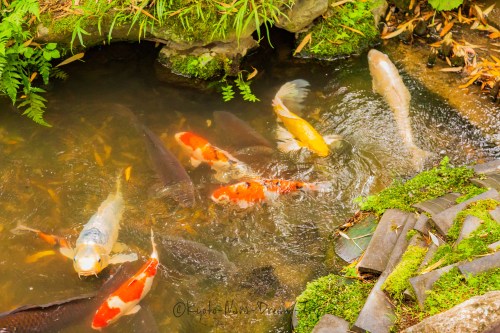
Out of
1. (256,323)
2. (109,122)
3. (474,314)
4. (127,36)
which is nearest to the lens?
(474,314)

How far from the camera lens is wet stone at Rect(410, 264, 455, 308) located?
3.86 meters

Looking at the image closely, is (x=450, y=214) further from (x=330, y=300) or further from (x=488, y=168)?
(x=330, y=300)

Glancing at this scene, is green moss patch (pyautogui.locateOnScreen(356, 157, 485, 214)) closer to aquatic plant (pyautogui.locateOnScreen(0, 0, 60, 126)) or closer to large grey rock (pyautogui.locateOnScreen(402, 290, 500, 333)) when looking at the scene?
large grey rock (pyautogui.locateOnScreen(402, 290, 500, 333))

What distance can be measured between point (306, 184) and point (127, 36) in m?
3.49

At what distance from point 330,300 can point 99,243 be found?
2.42 m

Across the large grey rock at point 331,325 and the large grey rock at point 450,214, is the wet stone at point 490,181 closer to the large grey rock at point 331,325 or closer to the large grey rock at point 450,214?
the large grey rock at point 450,214

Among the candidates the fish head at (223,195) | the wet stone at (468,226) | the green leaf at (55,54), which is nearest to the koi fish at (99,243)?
the fish head at (223,195)

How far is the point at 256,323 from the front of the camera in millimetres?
4758

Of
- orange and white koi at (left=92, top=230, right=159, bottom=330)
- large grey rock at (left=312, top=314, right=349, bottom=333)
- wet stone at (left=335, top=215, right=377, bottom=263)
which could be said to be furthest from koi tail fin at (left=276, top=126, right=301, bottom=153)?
large grey rock at (left=312, top=314, right=349, bottom=333)

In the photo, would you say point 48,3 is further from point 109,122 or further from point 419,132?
point 419,132

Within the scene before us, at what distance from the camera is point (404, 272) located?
413cm

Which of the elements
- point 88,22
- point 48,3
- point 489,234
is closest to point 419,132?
point 489,234

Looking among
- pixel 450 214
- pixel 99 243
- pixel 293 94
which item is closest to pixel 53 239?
pixel 99 243

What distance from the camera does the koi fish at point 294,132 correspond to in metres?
6.38
